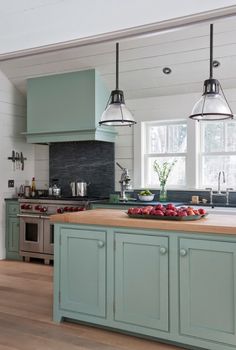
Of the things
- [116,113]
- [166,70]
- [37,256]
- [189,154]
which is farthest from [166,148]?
[116,113]

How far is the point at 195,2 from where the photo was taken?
2420 millimetres

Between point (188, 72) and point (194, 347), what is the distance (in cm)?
351

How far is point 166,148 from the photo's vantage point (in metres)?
5.96

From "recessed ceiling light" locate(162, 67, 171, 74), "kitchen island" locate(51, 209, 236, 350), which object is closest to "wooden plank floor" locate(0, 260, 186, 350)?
"kitchen island" locate(51, 209, 236, 350)

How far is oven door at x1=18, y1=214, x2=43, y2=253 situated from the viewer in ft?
19.1

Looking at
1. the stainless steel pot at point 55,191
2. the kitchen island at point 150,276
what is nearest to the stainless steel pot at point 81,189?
the stainless steel pot at point 55,191

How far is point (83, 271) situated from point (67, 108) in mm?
3121

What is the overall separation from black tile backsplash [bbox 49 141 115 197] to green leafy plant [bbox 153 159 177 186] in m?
0.64

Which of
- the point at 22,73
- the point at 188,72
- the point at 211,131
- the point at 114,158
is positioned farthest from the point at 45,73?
the point at 211,131

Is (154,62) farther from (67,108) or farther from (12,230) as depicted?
(12,230)

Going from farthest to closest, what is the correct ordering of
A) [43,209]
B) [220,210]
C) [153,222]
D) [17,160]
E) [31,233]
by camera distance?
[17,160] < [31,233] < [43,209] < [220,210] < [153,222]

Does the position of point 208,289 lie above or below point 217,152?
below

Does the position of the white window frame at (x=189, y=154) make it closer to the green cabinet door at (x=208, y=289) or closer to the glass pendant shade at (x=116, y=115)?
the glass pendant shade at (x=116, y=115)

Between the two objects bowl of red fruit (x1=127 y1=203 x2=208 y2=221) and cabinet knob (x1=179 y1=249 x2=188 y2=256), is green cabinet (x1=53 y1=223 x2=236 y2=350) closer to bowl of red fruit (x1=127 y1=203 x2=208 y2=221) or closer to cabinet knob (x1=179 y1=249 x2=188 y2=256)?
cabinet knob (x1=179 y1=249 x2=188 y2=256)
